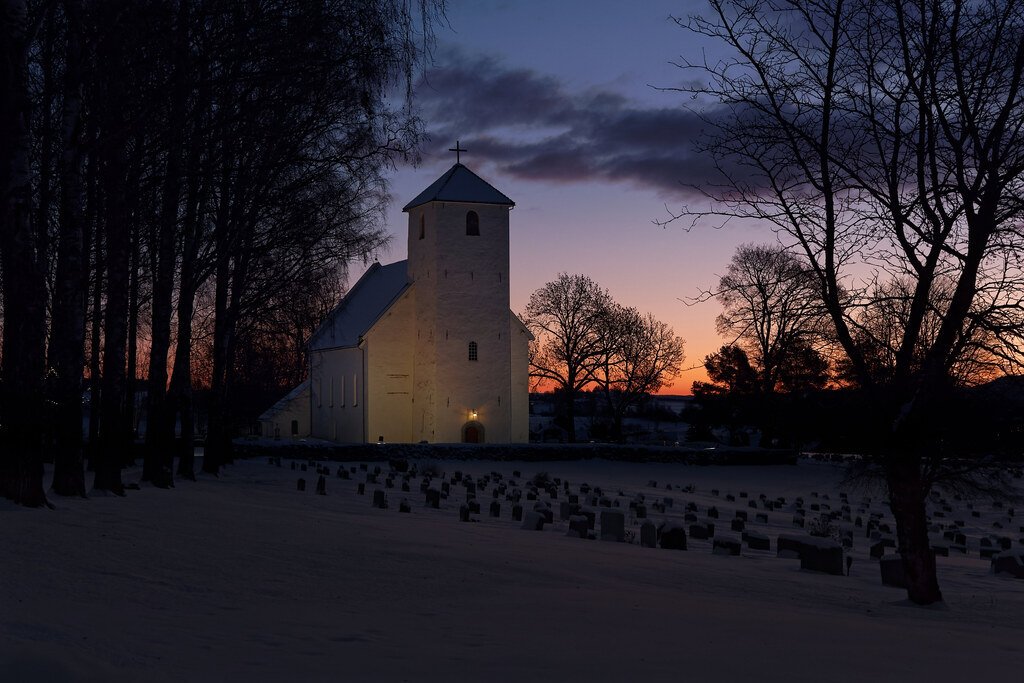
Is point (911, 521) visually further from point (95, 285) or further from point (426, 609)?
point (95, 285)

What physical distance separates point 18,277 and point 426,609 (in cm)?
587

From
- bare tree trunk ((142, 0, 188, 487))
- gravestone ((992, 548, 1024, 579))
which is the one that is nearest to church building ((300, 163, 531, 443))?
bare tree trunk ((142, 0, 188, 487))

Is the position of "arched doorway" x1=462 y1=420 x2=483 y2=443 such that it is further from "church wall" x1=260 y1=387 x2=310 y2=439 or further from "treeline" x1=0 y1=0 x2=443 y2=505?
"treeline" x1=0 y1=0 x2=443 y2=505

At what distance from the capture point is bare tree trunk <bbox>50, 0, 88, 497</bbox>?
38.2 feet

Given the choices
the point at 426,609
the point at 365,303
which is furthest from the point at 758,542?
the point at 365,303

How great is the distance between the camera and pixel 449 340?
169 feet

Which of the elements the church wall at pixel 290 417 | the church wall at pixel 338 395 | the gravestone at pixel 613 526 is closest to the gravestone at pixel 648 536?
the gravestone at pixel 613 526

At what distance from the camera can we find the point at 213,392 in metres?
24.7

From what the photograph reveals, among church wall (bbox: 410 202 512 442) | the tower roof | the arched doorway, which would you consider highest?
the tower roof

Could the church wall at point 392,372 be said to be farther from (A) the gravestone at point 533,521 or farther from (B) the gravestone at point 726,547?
(B) the gravestone at point 726,547

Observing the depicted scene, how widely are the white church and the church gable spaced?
1229 mm

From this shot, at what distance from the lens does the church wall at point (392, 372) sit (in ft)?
171

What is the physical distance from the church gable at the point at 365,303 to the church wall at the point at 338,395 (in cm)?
79

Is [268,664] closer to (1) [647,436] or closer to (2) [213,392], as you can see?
(2) [213,392]
